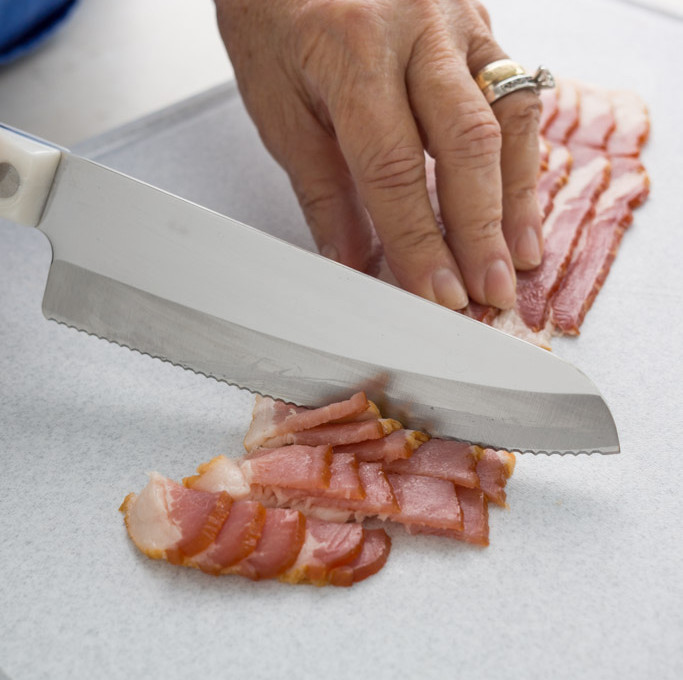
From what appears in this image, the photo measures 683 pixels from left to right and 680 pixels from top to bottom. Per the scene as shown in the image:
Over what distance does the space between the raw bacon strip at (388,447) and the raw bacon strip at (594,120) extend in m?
1.46

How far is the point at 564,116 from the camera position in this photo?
2.88 meters

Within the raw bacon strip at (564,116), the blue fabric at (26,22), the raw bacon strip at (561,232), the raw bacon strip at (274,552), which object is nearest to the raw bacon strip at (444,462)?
the raw bacon strip at (274,552)

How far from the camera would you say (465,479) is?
5.92 feet

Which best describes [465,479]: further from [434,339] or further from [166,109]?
[166,109]

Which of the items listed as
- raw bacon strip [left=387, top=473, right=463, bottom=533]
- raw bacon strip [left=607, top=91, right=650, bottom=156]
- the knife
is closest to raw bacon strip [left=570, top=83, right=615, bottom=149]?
raw bacon strip [left=607, top=91, right=650, bottom=156]

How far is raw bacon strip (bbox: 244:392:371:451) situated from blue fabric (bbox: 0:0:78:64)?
2010 mm

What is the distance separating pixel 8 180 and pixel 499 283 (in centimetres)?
122

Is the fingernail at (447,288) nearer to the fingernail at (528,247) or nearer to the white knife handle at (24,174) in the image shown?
the fingernail at (528,247)

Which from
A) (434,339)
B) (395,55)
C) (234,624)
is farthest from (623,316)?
(234,624)

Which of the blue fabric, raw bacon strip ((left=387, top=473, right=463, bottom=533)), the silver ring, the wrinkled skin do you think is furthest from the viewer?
the blue fabric

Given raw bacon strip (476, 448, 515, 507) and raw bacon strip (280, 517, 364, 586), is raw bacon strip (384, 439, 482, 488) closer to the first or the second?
raw bacon strip (476, 448, 515, 507)

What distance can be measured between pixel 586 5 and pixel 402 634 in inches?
116

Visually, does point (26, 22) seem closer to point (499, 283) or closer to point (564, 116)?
point (564, 116)

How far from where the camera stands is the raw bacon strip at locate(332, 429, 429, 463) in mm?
1834
